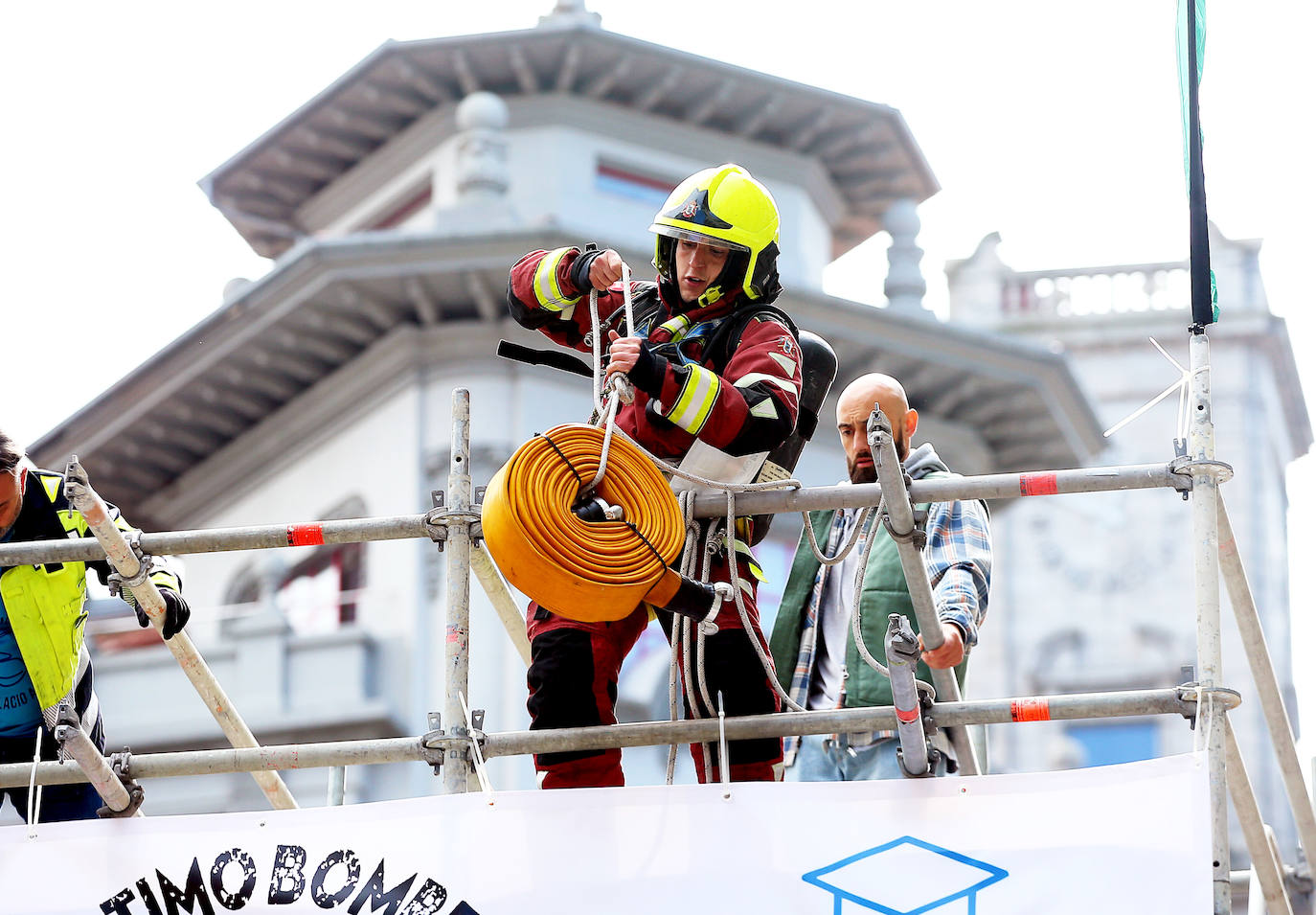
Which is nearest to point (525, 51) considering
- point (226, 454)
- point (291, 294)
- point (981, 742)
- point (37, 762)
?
point (291, 294)

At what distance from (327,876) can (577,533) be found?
3.96 feet

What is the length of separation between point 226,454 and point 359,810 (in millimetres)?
19142

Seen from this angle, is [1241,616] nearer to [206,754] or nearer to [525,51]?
[206,754]

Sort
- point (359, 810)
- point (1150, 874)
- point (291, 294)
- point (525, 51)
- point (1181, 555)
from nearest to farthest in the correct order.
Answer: point (1150, 874)
point (359, 810)
point (291, 294)
point (525, 51)
point (1181, 555)

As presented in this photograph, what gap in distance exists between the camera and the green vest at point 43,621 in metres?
6.21

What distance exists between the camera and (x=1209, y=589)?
5000 millimetres

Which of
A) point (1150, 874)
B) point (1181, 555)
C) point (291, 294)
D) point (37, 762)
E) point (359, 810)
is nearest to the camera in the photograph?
point (1150, 874)

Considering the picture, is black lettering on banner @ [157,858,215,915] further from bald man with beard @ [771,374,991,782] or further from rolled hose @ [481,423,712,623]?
bald man with beard @ [771,374,991,782]

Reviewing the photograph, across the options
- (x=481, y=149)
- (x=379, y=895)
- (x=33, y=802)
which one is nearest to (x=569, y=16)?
(x=481, y=149)

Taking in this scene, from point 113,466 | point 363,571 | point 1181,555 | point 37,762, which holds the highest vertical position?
point 1181,555

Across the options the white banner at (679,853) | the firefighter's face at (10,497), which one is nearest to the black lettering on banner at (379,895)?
the white banner at (679,853)

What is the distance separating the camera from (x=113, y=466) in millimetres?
23891

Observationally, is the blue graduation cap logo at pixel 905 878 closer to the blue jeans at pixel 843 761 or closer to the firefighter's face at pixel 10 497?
the blue jeans at pixel 843 761

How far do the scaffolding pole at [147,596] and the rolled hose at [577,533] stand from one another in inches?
44.4
